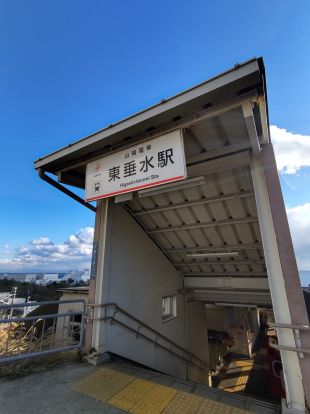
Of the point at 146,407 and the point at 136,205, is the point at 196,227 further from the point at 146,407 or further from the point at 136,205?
the point at 146,407

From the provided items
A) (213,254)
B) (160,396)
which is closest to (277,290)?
(160,396)

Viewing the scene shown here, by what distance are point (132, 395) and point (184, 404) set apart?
2.04ft

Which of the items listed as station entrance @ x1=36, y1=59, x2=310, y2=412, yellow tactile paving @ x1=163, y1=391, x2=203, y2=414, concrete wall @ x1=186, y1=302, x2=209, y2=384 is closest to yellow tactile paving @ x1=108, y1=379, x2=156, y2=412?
yellow tactile paving @ x1=163, y1=391, x2=203, y2=414

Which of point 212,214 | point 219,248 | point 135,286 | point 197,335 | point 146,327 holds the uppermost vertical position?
point 212,214

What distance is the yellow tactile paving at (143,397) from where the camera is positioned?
2398 mm

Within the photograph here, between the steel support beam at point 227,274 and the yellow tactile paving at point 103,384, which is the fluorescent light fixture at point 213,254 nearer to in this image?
the steel support beam at point 227,274

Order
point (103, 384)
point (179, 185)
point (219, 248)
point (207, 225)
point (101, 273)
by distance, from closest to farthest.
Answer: point (103, 384) → point (179, 185) → point (101, 273) → point (207, 225) → point (219, 248)

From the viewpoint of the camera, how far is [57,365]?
11.3 feet

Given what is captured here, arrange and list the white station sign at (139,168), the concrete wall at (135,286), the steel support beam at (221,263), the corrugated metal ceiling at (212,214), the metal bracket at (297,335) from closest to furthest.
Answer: the metal bracket at (297,335) < the white station sign at (139,168) < the corrugated metal ceiling at (212,214) < the concrete wall at (135,286) < the steel support beam at (221,263)

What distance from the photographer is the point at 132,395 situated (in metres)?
2.66

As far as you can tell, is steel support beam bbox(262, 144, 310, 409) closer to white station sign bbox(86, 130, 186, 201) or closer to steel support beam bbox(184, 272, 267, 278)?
white station sign bbox(86, 130, 186, 201)

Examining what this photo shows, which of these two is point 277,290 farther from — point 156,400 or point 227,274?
point 227,274

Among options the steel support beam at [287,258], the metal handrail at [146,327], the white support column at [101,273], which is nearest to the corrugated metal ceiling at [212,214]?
the steel support beam at [287,258]

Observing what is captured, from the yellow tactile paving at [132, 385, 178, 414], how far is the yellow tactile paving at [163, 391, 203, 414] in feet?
0.20
